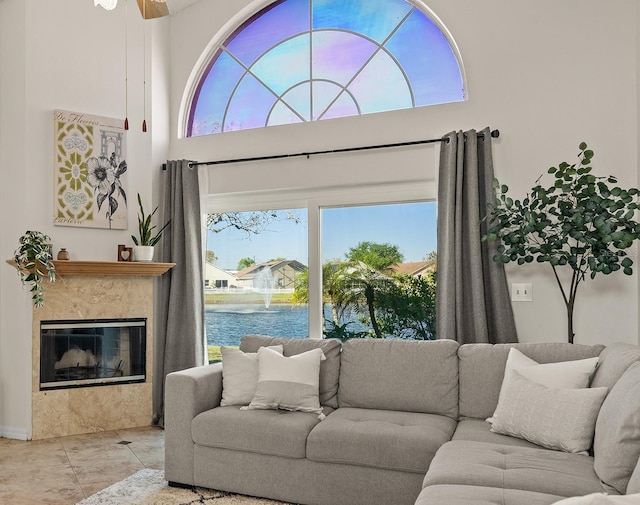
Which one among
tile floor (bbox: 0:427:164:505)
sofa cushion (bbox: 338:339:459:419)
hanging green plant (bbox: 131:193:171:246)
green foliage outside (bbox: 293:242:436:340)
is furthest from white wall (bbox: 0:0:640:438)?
sofa cushion (bbox: 338:339:459:419)

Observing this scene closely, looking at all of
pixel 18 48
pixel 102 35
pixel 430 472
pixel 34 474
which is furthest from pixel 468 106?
pixel 34 474

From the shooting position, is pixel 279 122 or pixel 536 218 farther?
pixel 279 122

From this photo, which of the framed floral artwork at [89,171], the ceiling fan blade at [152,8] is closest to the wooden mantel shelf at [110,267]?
the framed floral artwork at [89,171]

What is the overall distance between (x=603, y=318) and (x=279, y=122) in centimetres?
276

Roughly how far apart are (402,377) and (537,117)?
1.96 m

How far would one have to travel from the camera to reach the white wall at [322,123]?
366 cm

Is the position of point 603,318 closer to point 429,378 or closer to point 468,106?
point 429,378

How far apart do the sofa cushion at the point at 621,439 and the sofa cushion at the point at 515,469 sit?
0.08 meters

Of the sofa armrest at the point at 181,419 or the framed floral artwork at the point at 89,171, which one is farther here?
the framed floral artwork at the point at 89,171

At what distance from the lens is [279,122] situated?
4637 mm

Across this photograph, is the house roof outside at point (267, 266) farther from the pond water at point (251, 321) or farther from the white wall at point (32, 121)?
the white wall at point (32, 121)

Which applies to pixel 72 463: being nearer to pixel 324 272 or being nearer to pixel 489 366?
pixel 324 272

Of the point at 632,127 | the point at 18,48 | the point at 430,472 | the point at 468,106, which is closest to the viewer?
the point at 430,472

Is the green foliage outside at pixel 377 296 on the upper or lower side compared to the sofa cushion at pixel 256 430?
upper
